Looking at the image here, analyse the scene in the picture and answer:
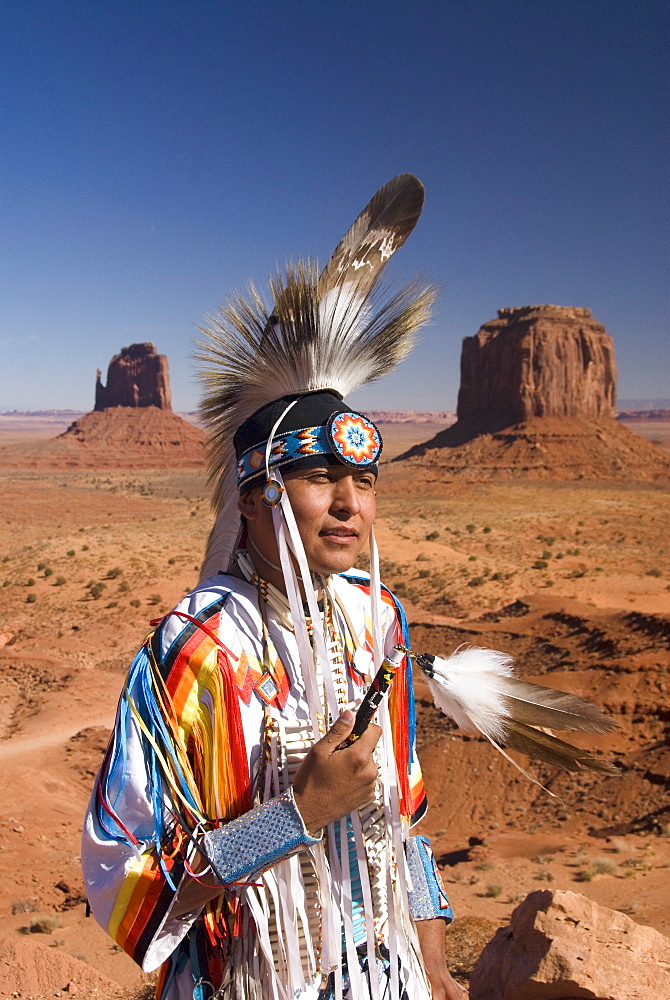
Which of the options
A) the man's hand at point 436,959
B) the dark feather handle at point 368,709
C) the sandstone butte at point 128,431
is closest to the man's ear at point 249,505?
the dark feather handle at point 368,709

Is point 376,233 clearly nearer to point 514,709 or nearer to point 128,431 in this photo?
point 514,709

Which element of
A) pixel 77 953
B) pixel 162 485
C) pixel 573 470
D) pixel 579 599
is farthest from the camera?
pixel 162 485

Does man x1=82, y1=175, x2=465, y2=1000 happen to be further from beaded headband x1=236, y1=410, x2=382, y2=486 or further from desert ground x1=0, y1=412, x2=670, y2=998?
desert ground x1=0, y1=412, x2=670, y2=998

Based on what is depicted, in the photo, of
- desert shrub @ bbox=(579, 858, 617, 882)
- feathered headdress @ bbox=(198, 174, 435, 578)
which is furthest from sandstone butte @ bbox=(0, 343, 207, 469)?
feathered headdress @ bbox=(198, 174, 435, 578)

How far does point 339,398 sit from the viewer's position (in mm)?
1916

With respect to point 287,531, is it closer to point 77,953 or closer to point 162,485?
point 77,953

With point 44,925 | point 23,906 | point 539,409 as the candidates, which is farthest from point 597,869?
point 539,409

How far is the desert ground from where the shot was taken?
559cm

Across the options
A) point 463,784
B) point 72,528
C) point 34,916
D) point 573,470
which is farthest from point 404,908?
point 573,470

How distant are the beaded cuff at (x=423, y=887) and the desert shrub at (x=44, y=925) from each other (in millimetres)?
4324

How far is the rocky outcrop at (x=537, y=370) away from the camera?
64.8m

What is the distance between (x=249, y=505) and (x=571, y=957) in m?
2.79

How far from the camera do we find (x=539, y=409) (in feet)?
212

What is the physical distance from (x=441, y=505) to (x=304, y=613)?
3765cm
